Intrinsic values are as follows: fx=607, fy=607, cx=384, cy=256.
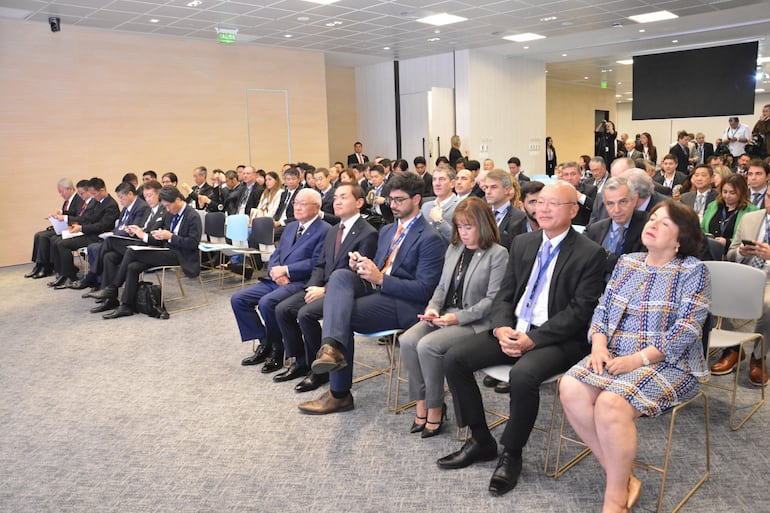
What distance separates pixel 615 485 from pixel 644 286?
889 millimetres

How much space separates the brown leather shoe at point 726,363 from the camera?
4246 mm

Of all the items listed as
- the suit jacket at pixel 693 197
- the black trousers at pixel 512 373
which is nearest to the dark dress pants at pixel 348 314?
the black trousers at pixel 512 373

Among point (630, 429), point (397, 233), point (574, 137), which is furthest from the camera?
point (574, 137)

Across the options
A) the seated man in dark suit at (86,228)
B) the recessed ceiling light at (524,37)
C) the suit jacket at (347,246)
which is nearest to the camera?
the suit jacket at (347,246)

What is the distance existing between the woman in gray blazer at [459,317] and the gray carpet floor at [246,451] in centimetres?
23

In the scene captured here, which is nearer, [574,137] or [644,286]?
[644,286]

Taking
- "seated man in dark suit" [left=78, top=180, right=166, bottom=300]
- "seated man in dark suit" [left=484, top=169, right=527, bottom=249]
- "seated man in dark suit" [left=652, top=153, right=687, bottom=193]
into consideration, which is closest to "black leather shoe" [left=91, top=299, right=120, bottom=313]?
"seated man in dark suit" [left=78, top=180, right=166, bottom=300]

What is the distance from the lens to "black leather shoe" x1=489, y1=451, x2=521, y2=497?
2877 mm

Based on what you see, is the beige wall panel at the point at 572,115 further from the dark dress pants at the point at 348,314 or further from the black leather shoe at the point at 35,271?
the dark dress pants at the point at 348,314

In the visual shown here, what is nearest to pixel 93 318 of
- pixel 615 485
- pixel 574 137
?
pixel 615 485

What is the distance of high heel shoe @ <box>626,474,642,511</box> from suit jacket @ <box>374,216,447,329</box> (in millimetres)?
1596

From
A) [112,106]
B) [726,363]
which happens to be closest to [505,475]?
[726,363]

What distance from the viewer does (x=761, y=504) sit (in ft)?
8.86

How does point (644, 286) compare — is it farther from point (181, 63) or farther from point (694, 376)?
point (181, 63)
